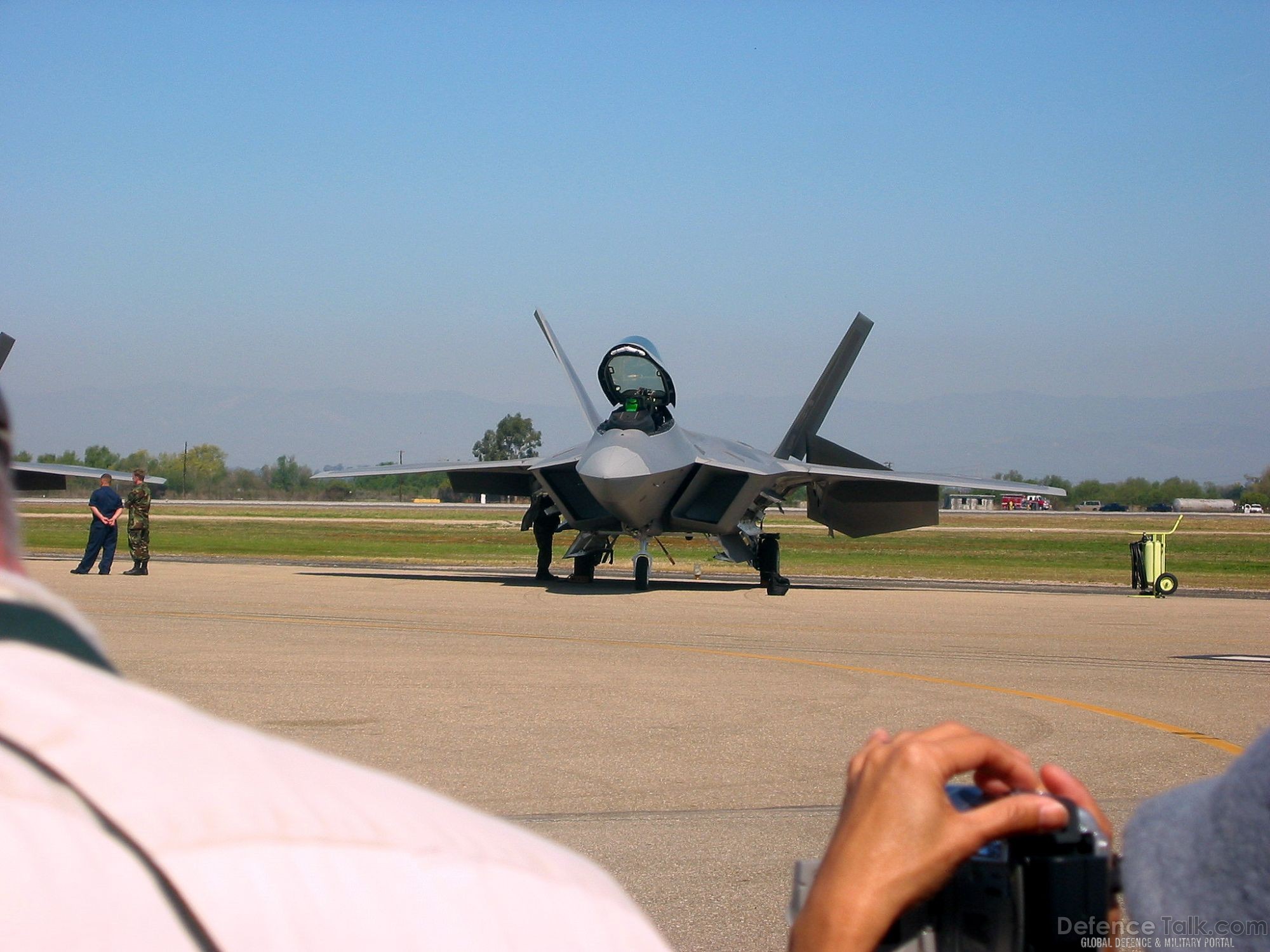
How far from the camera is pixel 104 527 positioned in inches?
841

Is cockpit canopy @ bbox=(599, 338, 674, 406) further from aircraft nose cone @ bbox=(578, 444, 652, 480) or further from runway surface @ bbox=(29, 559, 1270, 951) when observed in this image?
runway surface @ bbox=(29, 559, 1270, 951)

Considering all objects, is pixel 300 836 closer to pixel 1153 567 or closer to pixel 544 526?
pixel 544 526

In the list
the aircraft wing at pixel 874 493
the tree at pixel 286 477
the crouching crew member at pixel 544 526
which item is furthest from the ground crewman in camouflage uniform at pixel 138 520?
the tree at pixel 286 477

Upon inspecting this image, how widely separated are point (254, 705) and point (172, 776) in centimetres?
784

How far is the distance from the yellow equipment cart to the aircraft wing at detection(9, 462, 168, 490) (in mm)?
17920

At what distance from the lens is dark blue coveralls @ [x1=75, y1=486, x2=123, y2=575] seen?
826 inches

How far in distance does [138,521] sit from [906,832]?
857 inches

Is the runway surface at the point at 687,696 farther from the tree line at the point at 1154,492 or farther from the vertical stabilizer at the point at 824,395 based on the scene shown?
the tree line at the point at 1154,492

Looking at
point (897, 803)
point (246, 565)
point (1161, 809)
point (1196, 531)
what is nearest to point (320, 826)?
point (1161, 809)

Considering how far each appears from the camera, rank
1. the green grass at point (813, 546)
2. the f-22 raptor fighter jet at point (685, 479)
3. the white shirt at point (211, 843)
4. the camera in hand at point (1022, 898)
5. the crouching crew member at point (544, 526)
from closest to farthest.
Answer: the white shirt at point (211, 843) → the camera in hand at point (1022, 898) → the f-22 raptor fighter jet at point (685, 479) → the crouching crew member at point (544, 526) → the green grass at point (813, 546)

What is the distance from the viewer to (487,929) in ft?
2.56

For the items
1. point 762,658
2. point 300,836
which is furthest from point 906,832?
point 762,658

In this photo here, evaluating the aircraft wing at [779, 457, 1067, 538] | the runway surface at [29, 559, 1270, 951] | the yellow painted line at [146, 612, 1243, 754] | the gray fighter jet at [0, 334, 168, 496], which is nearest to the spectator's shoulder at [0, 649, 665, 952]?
the runway surface at [29, 559, 1270, 951]

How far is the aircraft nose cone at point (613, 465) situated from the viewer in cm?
1723
